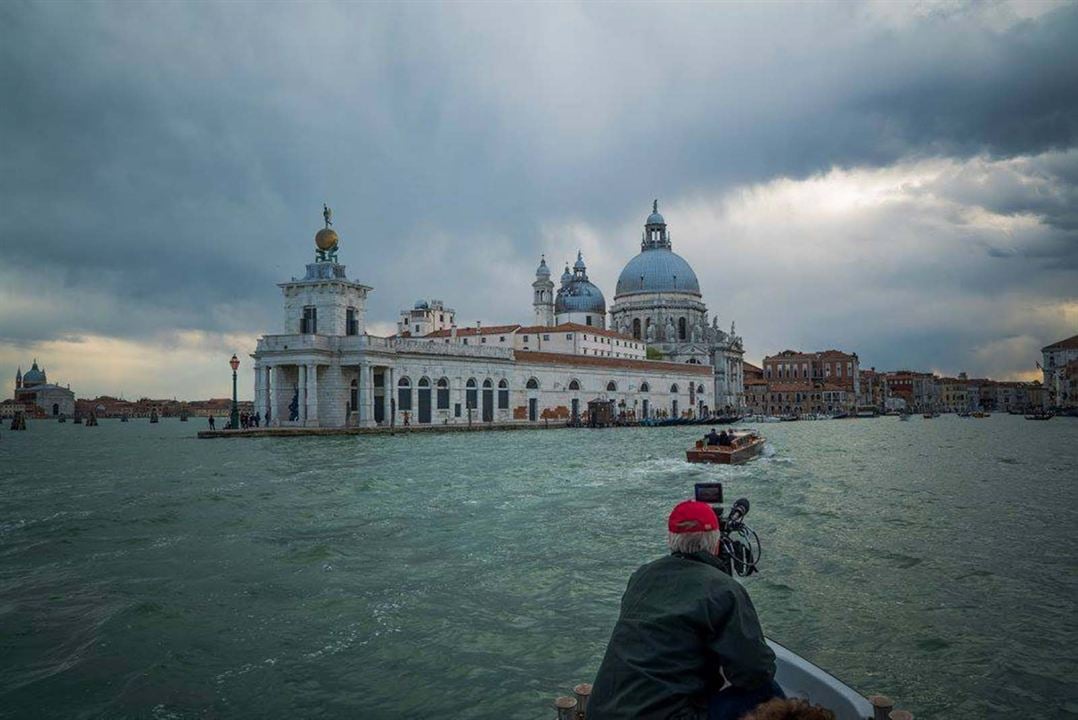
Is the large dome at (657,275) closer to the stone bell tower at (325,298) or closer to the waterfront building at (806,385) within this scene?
the waterfront building at (806,385)

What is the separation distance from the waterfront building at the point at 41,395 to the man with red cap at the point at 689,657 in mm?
170995

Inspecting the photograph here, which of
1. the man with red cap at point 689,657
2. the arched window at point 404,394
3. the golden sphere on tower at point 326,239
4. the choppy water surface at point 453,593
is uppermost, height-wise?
the golden sphere on tower at point 326,239

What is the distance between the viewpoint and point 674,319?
104m

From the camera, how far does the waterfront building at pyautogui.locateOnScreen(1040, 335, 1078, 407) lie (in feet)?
413

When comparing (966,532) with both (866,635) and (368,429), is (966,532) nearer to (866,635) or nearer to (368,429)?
(866,635)

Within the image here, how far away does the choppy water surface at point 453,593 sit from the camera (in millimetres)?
6609

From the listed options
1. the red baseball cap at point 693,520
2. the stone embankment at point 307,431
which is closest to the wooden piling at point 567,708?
the red baseball cap at point 693,520

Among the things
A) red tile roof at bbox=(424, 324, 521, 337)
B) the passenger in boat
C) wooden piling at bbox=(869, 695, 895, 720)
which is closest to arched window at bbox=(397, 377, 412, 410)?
red tile roof at bbox=(424, 324, 521, 337)

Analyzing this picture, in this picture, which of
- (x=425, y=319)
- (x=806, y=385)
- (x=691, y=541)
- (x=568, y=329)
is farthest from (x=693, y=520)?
(x=806, y=385)

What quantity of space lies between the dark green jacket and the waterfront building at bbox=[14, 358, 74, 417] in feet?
561

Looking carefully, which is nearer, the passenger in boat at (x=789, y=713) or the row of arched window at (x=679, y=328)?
the passenger in boat at (x=789, y=713)

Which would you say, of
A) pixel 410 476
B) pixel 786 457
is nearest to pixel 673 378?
pixel 786 457

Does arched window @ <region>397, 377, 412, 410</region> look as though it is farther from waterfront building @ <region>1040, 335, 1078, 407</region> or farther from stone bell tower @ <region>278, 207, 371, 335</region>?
waterfront building @ <region>1040, 335, 1078, 407</region>

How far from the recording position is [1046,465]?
96.1 feet
